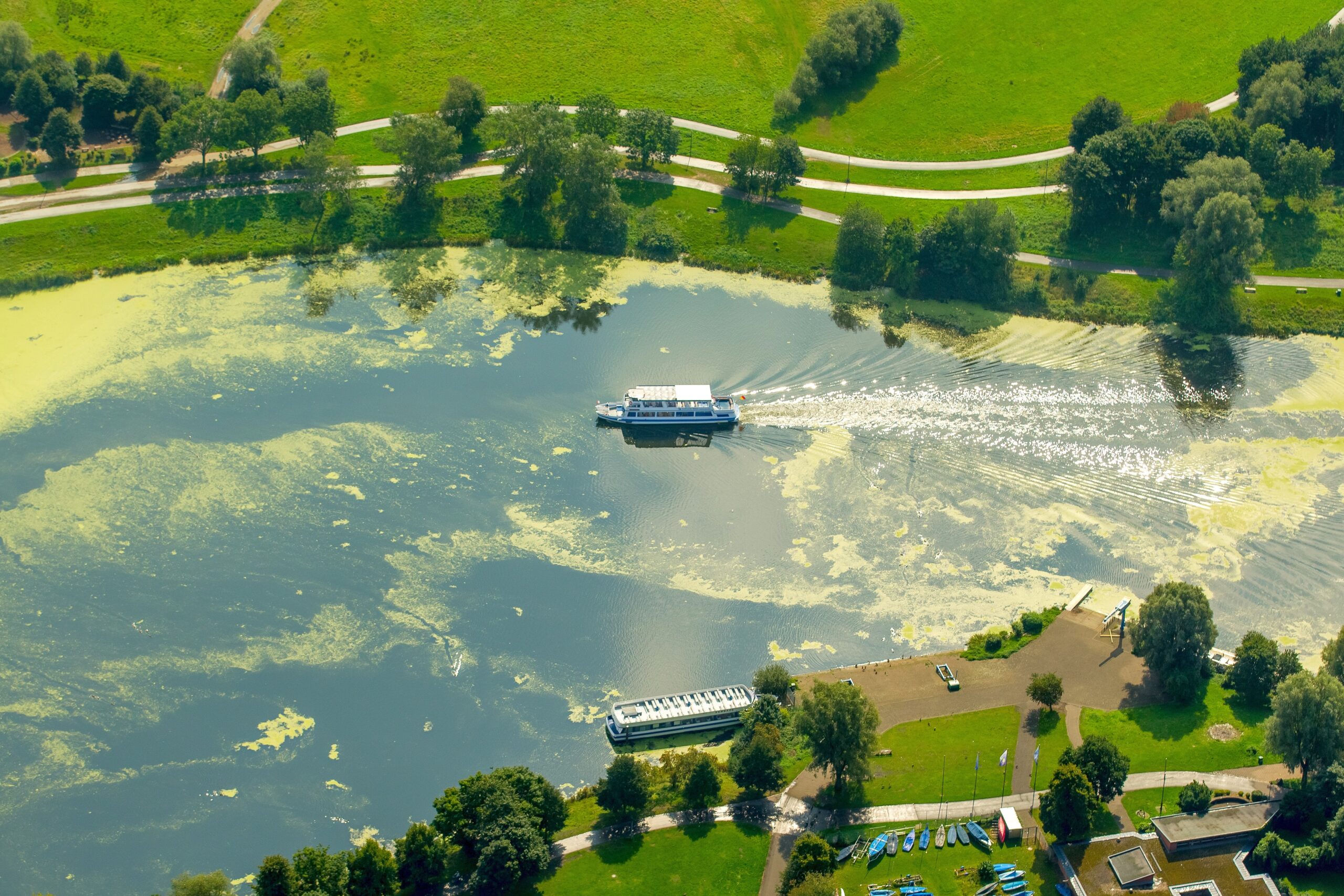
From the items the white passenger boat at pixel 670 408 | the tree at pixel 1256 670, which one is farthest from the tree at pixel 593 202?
the tree at pixel 1256 670

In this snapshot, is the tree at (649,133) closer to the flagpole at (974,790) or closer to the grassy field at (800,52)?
the grassy field at (800,52)

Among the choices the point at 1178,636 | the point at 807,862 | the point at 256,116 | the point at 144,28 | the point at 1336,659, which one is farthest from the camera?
the point at 144,28

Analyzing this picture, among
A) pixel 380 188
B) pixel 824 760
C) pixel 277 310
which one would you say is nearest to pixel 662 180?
pixel 380 188

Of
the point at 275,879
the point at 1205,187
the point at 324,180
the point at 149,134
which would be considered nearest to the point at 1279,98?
the point at 1205,187

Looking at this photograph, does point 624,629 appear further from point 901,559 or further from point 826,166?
point 826,166

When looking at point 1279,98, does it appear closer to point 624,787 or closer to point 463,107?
point 463,107

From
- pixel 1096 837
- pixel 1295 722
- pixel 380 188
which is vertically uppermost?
pixel 380 188

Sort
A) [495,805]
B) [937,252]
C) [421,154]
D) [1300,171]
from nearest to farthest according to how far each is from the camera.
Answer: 1. [495,805]
2. [937,252]
3. [1300,171]
4. [421,154]

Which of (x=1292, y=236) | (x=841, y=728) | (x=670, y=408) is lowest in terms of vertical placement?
(x=841, y=728)
